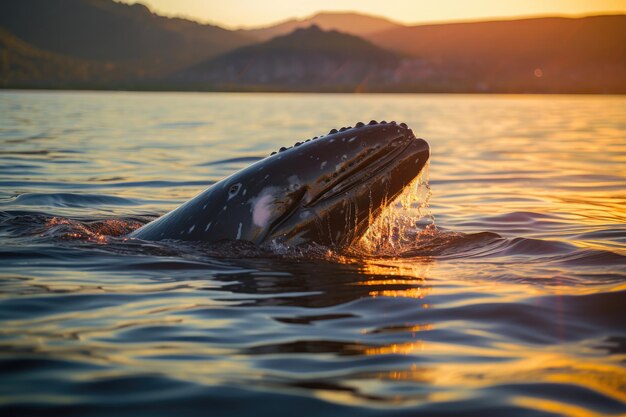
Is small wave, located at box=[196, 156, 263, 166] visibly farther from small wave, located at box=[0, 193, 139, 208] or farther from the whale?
the whale

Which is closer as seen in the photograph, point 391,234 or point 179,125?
point 391,234

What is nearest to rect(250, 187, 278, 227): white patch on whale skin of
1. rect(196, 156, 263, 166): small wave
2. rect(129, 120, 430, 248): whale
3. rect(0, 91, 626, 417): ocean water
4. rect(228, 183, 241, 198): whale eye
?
rect(129, 120, 430, 248): whale

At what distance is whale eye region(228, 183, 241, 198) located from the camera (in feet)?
23.9

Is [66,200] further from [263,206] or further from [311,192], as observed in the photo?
[311,192]

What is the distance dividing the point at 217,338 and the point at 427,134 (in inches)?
1015

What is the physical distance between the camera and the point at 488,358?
4.94 m

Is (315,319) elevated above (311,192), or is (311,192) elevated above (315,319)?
(311,192)

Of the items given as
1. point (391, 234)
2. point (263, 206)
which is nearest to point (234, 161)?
point (391, 234)

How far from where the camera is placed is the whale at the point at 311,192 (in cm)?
723

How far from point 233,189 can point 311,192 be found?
660 mm

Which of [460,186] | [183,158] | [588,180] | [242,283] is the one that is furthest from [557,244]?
[183,158]

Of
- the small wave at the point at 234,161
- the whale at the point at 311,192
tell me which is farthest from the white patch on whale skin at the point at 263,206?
the small wave at the point at 234,161

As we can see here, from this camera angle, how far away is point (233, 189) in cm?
732

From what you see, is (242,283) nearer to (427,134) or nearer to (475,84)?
(427,134)
